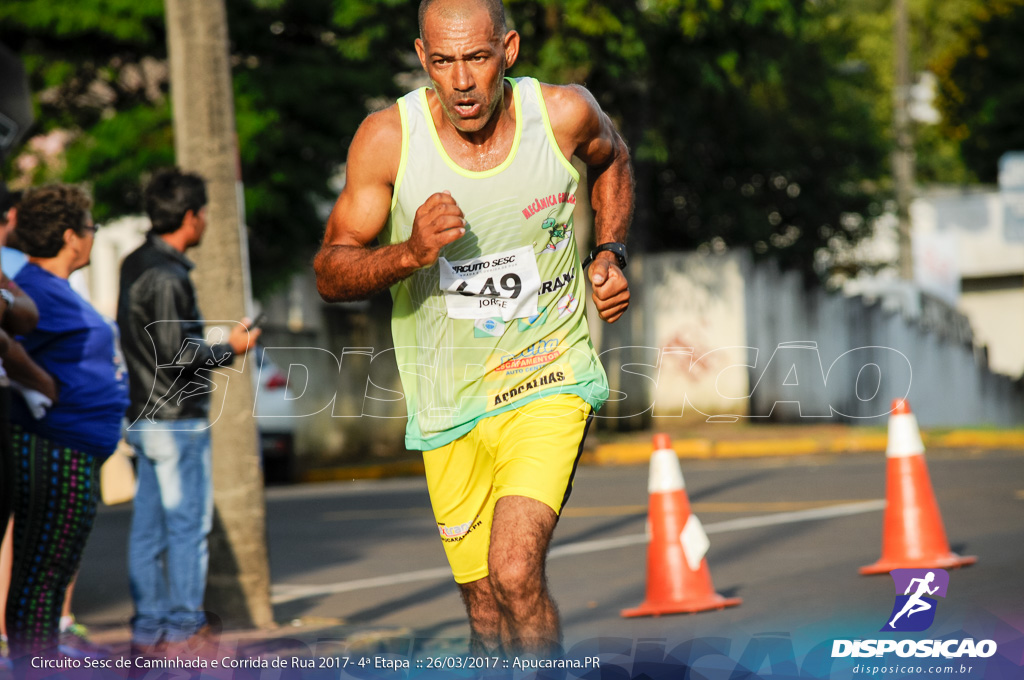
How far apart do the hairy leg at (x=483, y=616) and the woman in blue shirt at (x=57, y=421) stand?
1778 millimetres

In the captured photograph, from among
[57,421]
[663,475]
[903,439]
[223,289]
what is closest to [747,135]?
[903,439]

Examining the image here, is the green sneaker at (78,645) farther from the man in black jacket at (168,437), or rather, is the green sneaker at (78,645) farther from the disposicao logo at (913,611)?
the disposicao logo at (913,611)

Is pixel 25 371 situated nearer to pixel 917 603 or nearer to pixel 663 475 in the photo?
pixel 663 475

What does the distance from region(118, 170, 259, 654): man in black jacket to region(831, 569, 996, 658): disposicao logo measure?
108 inches

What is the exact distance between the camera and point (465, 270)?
3.92 meters

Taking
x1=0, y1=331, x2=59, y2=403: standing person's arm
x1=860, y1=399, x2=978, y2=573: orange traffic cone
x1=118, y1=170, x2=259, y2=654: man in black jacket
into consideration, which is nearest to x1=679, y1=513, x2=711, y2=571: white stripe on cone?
x1=860, y1=399, x2=978, y2=573: orange traffic cone

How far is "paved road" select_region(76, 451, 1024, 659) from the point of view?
20.6 ft

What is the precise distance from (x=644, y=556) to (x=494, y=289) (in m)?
4.91

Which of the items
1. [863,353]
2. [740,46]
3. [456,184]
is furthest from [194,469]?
[863,353]

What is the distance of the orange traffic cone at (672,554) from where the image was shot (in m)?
6.42

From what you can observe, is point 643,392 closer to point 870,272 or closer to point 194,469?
point 870,272

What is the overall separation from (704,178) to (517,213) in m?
18.1

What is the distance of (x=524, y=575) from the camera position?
360 centimetres

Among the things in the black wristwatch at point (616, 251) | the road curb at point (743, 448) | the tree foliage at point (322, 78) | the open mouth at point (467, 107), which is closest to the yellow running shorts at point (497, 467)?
the black wristwatch at point (616, 251)
